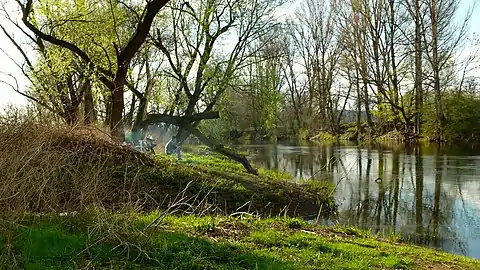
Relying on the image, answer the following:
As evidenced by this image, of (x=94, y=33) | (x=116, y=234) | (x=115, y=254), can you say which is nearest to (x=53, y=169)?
(x=116, y=234)

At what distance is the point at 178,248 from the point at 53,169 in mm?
2786

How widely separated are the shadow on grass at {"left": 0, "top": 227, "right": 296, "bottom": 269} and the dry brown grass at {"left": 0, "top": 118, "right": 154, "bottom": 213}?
965 millimetres

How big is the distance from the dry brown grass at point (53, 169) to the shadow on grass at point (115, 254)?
965mm

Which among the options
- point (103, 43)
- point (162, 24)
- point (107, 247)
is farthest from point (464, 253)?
point (162, 24)

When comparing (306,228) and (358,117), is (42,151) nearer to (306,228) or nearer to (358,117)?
(306,228)

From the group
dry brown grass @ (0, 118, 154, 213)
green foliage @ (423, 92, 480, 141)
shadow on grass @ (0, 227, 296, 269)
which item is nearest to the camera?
shadow on grass @ (0, 227, 296, 269)

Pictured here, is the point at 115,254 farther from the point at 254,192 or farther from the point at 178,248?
the point at 254,192

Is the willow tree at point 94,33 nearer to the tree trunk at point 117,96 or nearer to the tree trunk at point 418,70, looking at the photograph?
the tree trunk at point 117,96

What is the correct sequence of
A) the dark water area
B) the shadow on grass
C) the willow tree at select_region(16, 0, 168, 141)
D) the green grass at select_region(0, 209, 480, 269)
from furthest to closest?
the willow tree at select_region(16, 0, 168, 141) < the dark water area < the green grass at select_region(0, 209, 480, 269) < the shadow on grass

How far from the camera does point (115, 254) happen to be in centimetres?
509

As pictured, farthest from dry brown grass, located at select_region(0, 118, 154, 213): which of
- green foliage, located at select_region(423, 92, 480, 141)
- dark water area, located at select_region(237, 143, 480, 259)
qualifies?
green foliage, located at select_region(423, 92, 480, 141)

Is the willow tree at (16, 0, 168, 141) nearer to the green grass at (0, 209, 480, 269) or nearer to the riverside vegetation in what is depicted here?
the riverside vegetation

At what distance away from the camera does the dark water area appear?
33.4ft

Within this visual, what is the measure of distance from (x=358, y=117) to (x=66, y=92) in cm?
3572
